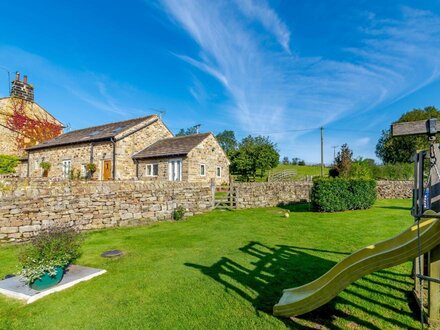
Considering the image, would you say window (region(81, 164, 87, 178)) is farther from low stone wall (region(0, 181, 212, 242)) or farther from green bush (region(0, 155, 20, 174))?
low stone wall (region(0, 181, 212, 242))

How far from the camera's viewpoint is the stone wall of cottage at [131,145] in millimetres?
23438

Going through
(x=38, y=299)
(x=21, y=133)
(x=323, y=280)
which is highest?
(x=21, y=133)

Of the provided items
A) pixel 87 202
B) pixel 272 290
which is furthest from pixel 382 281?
pixel 87 202

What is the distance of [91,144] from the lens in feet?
81.1

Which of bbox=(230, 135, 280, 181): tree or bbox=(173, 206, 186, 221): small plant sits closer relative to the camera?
bbox=(173, 206, 186, 221): small plant

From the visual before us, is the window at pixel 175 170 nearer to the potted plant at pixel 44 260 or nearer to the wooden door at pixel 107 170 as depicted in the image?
the wooden door at pixel 107 170

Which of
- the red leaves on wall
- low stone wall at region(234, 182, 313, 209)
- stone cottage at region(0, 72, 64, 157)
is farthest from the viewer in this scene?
the red leaves on wall

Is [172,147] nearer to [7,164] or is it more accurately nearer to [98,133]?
[98,133]

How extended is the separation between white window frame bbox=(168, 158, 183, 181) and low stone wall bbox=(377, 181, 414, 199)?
19.0 metres

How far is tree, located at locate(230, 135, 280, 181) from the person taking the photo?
31.6 metres

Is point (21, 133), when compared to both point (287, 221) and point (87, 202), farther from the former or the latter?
point (287, 221)

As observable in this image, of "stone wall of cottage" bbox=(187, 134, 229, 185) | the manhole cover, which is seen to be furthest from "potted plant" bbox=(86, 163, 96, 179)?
the manhole cover

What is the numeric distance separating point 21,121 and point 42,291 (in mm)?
34121

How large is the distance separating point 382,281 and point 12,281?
26.1 ft
